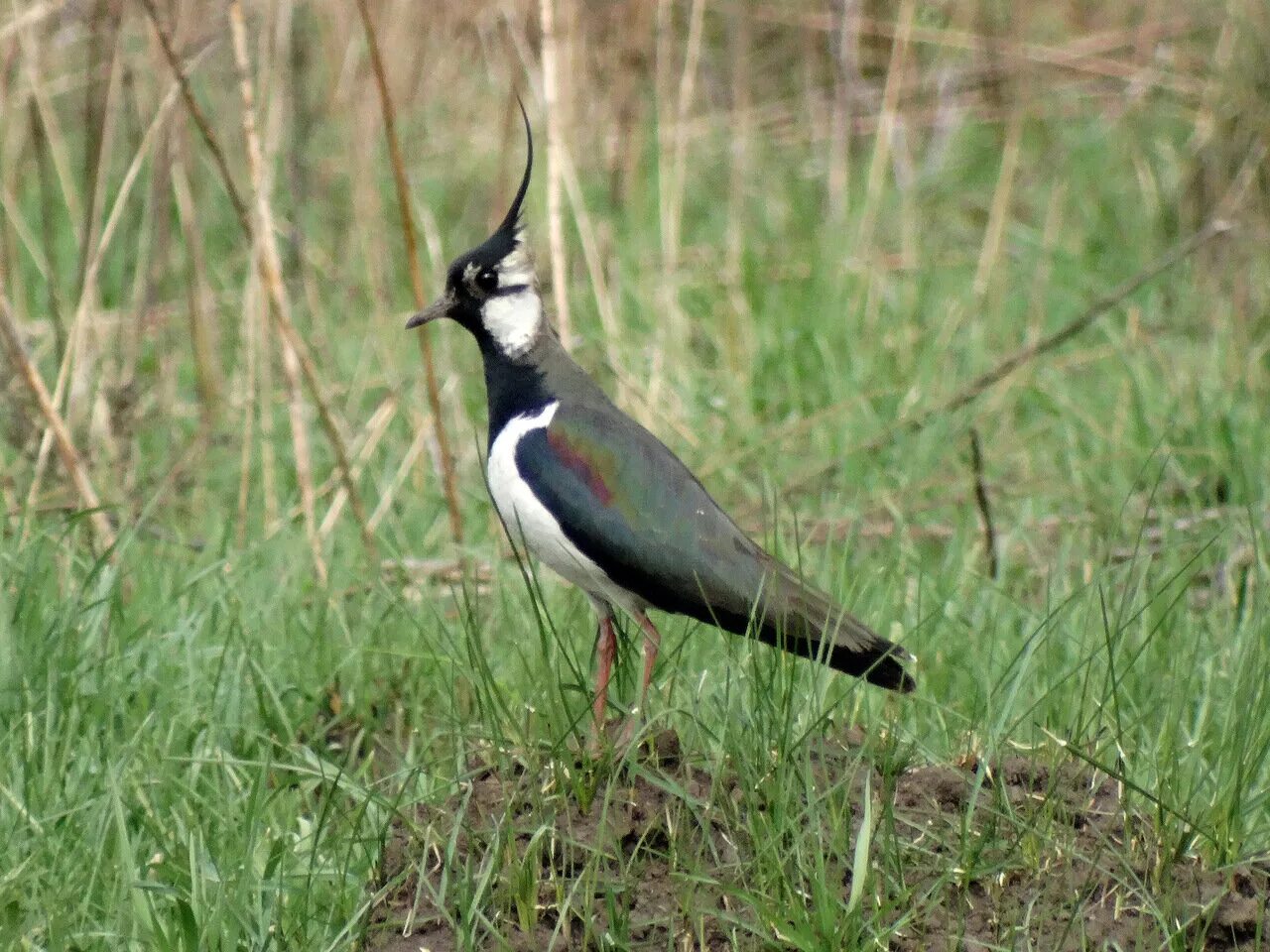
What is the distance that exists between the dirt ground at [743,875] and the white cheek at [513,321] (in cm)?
114

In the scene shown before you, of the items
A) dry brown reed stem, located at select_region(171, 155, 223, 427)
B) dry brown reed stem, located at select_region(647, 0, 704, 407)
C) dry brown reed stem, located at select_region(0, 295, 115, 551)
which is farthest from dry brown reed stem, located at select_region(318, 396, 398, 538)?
dry brown reed stem, located at select_region(647, 0, 704, 407)

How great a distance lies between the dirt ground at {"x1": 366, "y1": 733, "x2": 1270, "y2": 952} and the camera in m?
2.65

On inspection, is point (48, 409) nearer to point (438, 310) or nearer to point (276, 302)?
point (276, 302)

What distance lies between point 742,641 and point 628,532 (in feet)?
0.98

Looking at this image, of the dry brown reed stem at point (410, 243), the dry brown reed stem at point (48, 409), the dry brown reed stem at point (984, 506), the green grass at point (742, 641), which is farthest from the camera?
the dry brown reed stem at point (984, 506)

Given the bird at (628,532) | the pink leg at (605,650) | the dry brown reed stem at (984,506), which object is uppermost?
Result: the bird at (628,532)

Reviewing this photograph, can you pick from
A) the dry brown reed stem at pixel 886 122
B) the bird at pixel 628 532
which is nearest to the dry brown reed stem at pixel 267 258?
the bird at pixel 628 532

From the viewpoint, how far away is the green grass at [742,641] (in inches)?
110

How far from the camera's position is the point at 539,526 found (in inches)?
137

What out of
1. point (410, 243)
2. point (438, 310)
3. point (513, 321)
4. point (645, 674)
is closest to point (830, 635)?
point (645, 674)

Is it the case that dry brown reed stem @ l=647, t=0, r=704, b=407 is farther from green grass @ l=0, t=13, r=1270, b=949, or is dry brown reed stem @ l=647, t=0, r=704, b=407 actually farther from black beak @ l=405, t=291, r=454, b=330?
black beak @ l=405, t=291, r=454, b=330

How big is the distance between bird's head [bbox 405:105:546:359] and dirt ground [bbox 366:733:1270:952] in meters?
1.15

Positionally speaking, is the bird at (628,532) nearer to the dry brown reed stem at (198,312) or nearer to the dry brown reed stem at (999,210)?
the dry brown reed stem at (198,312)

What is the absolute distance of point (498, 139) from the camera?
770cm
